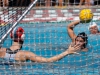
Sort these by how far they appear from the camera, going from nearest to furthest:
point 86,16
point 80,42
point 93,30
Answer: point 80,42 < point 86,16 < point 93,30

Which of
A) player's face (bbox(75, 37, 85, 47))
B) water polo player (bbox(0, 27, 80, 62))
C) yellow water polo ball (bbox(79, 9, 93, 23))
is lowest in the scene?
water polo player (bbox(0, 27, 80, 62))

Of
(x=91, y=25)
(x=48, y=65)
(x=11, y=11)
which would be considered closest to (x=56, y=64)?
(x=48, y=65)

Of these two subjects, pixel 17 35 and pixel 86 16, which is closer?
pixel 86 16

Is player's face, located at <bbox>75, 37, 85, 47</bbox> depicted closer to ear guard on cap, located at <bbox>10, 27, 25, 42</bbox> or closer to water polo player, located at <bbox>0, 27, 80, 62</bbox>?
water polo player, located at <bbox>0, 27, 80, 62</bbox>

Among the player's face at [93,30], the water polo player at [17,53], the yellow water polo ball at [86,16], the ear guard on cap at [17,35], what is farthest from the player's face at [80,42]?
the player's face at [93,30]

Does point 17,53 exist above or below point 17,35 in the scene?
below

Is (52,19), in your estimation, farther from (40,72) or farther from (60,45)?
(40,72)

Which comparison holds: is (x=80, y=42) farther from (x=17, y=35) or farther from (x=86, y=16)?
(x=17, y=35)

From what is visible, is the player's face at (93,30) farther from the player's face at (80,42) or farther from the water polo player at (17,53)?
the water polo player at (17,53)

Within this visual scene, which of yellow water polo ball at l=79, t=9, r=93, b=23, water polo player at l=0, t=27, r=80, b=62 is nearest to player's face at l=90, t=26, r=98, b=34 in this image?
yellow water polo ball at l=79, t=9, r=93, b=23

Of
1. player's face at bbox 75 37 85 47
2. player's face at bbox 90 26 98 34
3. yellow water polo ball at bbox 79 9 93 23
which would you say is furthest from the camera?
player's face at bbox 90 26 98 34

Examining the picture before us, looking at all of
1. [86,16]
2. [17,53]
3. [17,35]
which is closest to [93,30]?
[86,16]

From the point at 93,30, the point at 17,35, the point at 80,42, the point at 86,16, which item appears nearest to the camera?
the point at 80,42

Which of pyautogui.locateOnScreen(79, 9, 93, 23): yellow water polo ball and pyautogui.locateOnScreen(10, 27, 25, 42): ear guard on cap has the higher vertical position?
pyautogui.locateOnScreen(79, 9, 93, 23): yellow water polo ball
